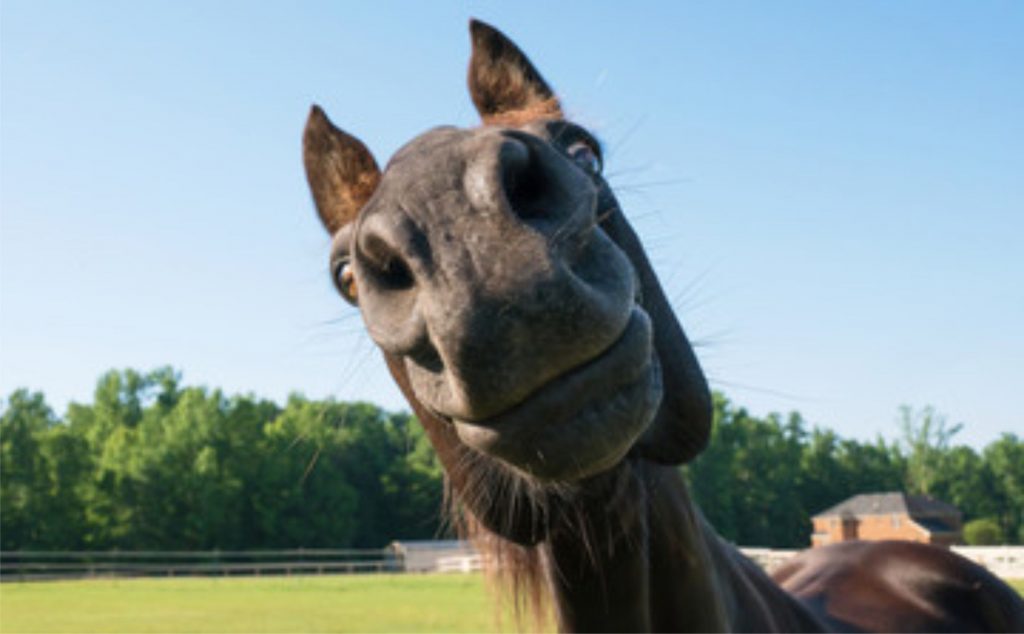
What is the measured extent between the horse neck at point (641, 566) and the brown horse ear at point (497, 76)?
1.06 meters

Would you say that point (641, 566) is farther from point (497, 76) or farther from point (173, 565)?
point (173, 565)

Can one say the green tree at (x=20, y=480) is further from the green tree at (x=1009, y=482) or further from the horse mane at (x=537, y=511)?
the green tree at (x=1009, y=482)

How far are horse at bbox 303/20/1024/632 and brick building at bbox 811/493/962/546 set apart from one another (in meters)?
70.9

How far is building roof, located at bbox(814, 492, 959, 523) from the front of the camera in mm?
71000

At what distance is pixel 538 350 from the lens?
1.57 m

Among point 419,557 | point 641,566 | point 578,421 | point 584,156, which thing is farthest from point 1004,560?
point 578,421

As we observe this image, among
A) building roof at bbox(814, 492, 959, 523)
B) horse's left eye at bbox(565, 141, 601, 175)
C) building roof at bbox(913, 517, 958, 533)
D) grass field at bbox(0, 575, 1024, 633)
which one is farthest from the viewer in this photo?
building roof at bbox(814, 492, 959, 523)

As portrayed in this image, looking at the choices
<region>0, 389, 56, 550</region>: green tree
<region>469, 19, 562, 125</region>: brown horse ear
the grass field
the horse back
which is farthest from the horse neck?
<region>0, 389, 56, 550</region>: green tree

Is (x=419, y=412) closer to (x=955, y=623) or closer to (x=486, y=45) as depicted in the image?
(x=486, y=45)

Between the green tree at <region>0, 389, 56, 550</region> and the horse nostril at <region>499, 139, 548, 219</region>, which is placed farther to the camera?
the green tree at <region>0, 389, 56, 550</region>

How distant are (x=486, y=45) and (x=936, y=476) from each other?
300ft

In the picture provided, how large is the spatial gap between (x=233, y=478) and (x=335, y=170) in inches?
2601

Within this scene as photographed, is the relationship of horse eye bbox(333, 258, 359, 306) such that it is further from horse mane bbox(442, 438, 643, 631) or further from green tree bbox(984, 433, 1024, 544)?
green tree bbox(984, 433, 1024, 544)

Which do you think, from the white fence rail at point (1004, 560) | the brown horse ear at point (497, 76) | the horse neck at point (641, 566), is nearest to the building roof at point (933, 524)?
the white fence rail at point (1004, 560)
